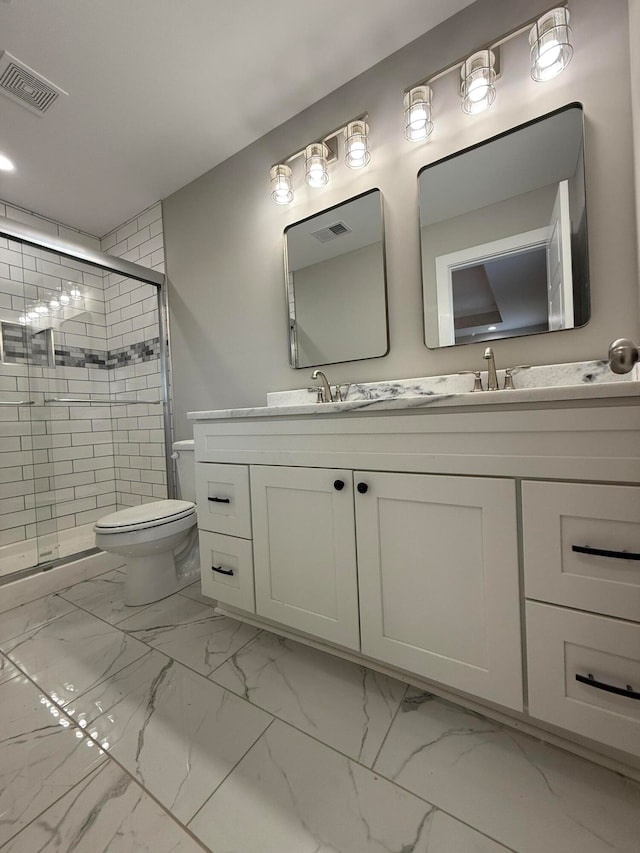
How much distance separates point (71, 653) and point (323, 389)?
1395 mm

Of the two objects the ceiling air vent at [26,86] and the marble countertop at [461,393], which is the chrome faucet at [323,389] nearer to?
the marble countertop at [461,393]

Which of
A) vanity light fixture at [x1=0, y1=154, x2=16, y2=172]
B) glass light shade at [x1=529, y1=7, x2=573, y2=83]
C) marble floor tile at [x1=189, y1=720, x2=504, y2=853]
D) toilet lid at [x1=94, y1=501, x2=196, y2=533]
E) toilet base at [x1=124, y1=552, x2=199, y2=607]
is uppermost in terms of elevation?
vanity light fixture at [x1=0, y1=154, x2=16, y2=172]

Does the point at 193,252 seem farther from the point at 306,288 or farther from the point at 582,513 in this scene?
the point at 582,513

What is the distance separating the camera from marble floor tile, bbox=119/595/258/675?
123 centimetres

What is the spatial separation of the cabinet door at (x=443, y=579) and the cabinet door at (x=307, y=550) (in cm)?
5

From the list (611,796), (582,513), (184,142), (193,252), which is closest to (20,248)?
(193,252)

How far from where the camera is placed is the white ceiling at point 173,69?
122 cm

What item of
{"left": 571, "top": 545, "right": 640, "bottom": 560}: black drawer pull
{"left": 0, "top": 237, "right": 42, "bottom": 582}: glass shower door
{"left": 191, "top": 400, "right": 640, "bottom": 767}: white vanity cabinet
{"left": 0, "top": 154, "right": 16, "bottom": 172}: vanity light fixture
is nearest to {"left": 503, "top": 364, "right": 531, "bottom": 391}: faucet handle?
{"left": 191, "top": 400, "right": 640, "bottom": 767}: white vanity cabinet

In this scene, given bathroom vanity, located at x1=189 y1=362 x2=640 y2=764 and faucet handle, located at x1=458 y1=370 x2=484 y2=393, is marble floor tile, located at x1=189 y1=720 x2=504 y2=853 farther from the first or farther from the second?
faucet handle, located at x1=458 y1=370 x2=484 y2=393

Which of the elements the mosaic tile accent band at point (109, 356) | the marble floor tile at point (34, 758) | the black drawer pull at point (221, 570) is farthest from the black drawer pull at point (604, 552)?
the mosaic tile accent band at point (109, 356)

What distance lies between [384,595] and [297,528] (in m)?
0.33

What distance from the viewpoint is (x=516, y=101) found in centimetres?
116

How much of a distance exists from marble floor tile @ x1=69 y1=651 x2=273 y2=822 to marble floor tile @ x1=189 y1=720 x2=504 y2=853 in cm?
6

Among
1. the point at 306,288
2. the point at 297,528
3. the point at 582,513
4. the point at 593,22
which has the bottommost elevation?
the point at 297,528
